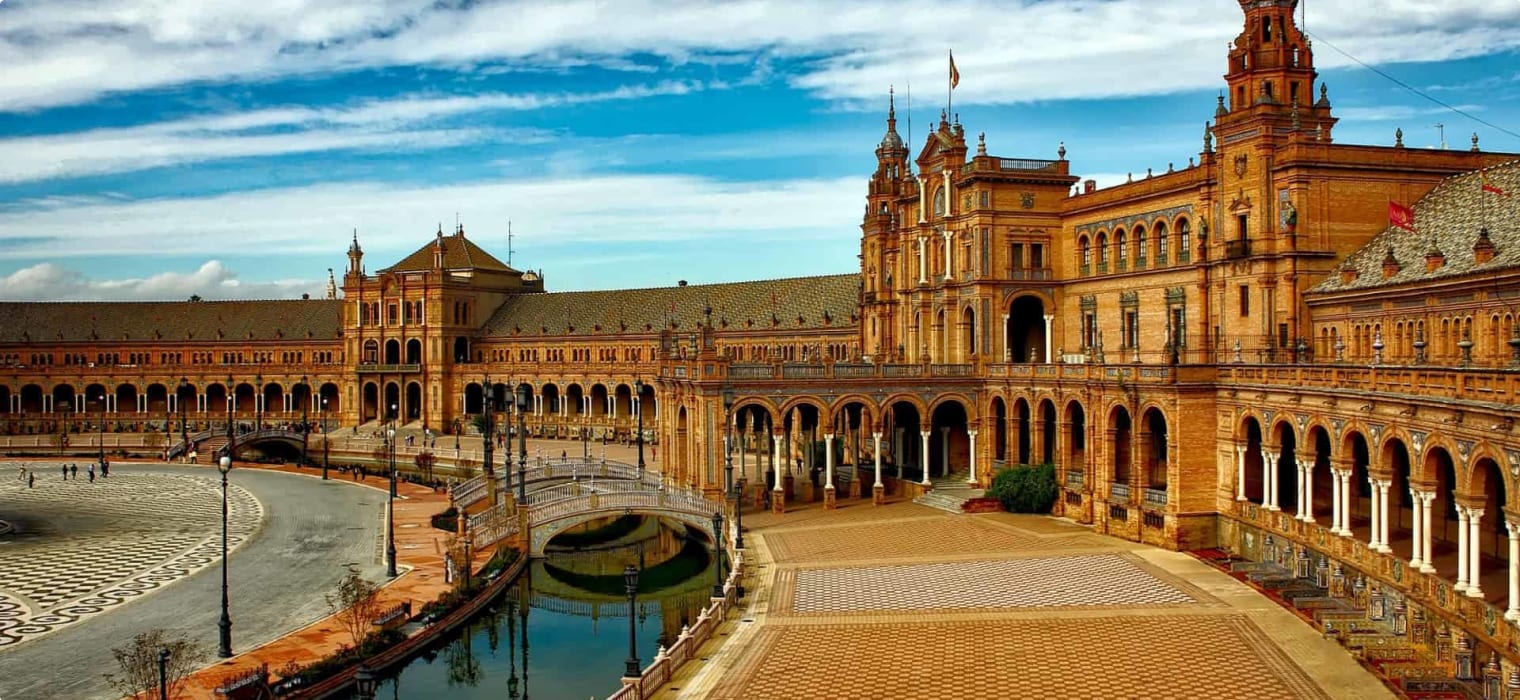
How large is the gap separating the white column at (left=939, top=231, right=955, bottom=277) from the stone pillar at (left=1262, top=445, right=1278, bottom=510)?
25.5 meters

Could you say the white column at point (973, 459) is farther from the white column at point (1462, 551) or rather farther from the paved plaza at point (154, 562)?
the white column at point (1462, 551)

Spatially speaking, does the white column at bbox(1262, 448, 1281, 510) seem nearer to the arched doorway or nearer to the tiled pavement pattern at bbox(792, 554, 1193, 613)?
the tiled pavement pattern at bbox(792, 554, 1193, 613)

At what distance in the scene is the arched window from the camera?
188 feet

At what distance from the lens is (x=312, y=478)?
272ft

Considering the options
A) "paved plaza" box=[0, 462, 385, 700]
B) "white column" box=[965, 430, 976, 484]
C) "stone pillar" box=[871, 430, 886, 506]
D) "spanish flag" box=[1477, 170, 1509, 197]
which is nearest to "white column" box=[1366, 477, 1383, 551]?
"spanish flag" box=[1477, 170, 1509, 197]

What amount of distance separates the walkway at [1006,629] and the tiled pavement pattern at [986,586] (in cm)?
6

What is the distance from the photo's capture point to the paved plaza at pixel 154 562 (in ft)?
125

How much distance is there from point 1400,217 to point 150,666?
42.6 metres

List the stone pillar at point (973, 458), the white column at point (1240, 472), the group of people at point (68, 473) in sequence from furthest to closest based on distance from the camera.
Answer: the group of people at point (68, 473) → the stone pillar at point (973, 458) → the white column at point (1240, 472)

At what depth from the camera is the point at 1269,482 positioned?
4428cm

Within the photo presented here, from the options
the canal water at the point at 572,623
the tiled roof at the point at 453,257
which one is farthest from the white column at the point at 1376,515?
the tiled roof at the point at 453,257

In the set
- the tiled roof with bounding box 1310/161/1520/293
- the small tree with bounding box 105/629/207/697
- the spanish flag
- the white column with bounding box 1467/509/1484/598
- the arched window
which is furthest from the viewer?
the arched window

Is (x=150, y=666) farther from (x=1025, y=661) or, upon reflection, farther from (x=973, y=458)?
(x=973, y=458)

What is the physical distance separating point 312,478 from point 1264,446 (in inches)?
2333
